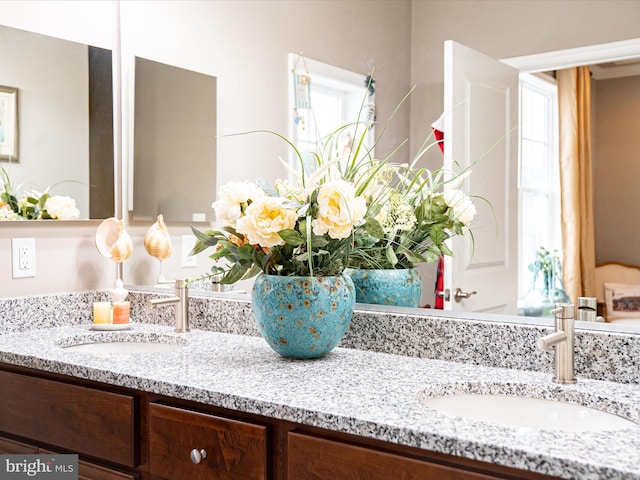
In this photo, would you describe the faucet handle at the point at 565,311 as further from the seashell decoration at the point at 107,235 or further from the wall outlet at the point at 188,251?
the seashell decoration at the point at 107,235

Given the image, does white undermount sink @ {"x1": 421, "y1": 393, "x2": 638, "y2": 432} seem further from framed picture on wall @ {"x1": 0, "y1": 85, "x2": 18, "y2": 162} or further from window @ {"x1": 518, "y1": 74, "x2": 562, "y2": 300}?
framed picture on wall @ {"x1": 0, "y1": 85, "x2": 18, "y2": 162}

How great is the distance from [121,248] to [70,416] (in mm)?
738

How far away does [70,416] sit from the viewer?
152cm

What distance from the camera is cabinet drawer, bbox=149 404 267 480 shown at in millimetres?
1210

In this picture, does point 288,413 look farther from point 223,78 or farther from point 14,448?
point 223,78

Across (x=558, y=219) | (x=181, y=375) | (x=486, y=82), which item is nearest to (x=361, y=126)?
(x=486, y=82)

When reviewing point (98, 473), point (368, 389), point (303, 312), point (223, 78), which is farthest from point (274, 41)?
point (98, 473)

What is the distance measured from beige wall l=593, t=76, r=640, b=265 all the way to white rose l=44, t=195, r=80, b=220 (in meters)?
1.51

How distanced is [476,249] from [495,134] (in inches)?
10.0

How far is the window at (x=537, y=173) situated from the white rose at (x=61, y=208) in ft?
4.46

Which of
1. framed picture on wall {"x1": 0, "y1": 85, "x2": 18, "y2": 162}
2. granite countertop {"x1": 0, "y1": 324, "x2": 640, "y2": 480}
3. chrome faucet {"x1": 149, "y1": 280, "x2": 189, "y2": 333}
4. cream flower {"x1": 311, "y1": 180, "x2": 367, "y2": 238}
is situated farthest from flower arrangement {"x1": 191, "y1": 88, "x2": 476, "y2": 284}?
framed picture on wall {"x1": 0, "y1": 85, "x2": 18, "y2": 162}

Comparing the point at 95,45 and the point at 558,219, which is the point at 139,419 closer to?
the point at 558,219

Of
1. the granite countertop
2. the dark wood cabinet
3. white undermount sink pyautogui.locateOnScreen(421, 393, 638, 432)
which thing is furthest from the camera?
white undermount sink pyautogui.locateOnScreen(421, 393, 638, 432)

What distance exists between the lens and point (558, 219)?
4.46 feet
